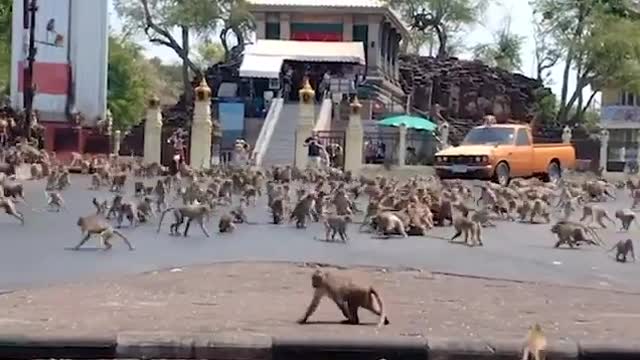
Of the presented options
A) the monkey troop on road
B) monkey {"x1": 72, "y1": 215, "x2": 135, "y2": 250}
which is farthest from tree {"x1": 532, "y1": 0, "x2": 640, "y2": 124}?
monkey {"x1": 72, "y1": 215, "x2": 135, "y2": 250}

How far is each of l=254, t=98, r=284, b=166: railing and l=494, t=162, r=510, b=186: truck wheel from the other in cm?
1078

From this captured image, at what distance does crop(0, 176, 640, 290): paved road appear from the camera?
517 inches

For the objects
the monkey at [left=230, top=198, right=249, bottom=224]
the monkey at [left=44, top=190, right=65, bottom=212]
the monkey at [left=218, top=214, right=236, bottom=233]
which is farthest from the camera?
the monkey at [left=44, top=190, right=65, bottom=212]

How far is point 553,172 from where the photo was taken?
3356cm

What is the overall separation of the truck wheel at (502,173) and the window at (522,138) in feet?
2.96

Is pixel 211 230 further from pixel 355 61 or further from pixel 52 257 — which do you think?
pixel 355 61

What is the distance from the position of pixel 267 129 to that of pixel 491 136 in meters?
13.8

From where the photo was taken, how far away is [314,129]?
40.4 m

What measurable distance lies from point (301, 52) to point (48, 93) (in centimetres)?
1585

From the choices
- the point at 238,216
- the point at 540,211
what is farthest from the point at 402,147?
the point at 238,216

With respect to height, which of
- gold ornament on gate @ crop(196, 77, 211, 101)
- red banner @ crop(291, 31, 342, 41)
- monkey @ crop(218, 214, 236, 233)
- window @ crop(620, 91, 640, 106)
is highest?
red banner @ crop(291, 31, 342, 41)

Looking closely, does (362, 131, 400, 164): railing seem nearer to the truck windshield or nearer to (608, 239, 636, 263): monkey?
the truck windshield

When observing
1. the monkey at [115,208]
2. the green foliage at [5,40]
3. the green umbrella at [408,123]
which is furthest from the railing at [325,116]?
the monkey at [115,208]

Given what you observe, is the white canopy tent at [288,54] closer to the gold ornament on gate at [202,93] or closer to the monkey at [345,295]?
the gold ornament on gate at [202,93]
